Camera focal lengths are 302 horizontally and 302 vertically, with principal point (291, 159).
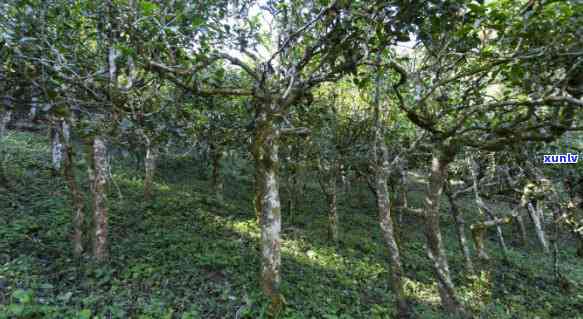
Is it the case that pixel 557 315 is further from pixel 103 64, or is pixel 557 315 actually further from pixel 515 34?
pixel 103 64

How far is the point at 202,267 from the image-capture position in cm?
806

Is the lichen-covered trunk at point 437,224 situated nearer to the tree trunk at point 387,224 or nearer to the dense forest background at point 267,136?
the dense forest background at point 267,136

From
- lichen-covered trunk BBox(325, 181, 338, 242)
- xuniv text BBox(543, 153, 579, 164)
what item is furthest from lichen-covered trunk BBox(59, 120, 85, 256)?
xuniv text BBox(543, 153, 579, 164)

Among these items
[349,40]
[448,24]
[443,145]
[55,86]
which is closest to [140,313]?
[55,86]

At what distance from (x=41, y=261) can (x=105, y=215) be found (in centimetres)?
156

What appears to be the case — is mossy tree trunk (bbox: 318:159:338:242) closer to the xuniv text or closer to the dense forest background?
the dense forest background

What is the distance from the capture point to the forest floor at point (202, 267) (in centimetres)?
575

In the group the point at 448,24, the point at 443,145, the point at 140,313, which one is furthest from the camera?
the point at 443,145

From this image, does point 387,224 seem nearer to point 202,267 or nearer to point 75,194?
point 202,267

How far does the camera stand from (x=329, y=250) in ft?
41.3

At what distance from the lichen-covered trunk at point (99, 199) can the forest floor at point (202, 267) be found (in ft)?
1.32

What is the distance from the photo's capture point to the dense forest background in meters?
4.48

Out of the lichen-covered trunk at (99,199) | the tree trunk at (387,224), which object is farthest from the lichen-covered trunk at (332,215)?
the lichen-covered trunk at (99,199)

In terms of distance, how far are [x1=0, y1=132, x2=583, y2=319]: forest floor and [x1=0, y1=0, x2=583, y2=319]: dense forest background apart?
2.6 inches
